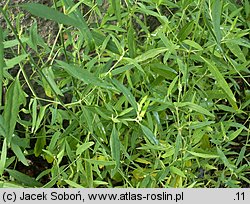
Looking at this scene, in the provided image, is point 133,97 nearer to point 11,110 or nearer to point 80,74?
point 80,74

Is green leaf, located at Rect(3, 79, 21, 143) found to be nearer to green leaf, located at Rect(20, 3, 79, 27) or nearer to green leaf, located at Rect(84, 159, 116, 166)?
green leaf, located at Rect(20, 3, 79, 27)

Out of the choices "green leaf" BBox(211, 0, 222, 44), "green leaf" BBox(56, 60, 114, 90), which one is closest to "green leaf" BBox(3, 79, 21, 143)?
"green leaf" BBox(56, 60, 114, 90)

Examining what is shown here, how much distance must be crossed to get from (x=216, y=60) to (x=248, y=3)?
0.26m

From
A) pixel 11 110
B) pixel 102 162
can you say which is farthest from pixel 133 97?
pixel 11 110

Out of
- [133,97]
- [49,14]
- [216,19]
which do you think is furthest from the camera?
[133,97]

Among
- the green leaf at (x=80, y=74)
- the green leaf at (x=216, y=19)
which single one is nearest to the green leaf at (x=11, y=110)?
the green leaf at (x=80, y=74)

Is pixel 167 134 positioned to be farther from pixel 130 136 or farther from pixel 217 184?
pixel 217 184

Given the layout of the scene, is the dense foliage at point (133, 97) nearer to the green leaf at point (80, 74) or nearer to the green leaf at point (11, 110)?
the green leaf at point (80, 74)

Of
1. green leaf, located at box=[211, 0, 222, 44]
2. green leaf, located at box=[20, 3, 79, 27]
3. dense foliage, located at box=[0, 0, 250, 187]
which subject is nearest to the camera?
green leaf, located at box=[20, 3, 79, 27]

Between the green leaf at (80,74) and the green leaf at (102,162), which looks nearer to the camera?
the green leaf at (80,74)

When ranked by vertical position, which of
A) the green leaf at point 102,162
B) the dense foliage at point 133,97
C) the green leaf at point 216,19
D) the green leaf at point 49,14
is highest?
the green leaf at point 49,14

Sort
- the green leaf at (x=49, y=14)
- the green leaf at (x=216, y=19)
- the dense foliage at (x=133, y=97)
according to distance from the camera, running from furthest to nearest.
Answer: the dense foliage at (x=133, y=97), the green leaf at (x=216, y=19), the green leaf at (x=49, y=14)

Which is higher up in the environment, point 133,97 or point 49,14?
point 49,14
